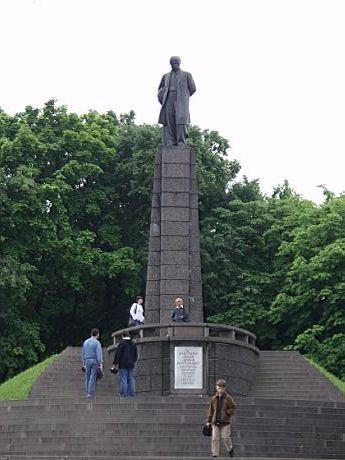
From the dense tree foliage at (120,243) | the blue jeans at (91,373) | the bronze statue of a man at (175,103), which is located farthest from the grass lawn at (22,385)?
the bronze statue of a man at (175,103)

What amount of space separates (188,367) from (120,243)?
59.6 ft

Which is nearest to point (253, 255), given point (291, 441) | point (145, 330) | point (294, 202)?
point (294, 202)

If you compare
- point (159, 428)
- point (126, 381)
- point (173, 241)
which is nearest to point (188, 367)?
point (126, 381)

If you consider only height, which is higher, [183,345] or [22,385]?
[183,345]

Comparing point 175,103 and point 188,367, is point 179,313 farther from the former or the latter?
point 175,103

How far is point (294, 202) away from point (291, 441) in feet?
85.9

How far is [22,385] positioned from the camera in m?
35.5

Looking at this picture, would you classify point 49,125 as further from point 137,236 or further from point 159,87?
point 159,87

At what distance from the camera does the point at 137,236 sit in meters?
50.9

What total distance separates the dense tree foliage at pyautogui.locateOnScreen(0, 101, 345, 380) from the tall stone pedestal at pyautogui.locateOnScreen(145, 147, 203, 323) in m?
8.56

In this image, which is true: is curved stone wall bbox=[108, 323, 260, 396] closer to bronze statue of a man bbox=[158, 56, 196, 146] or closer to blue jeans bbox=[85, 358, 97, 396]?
blue jeans bbox=[85, 358, 97, 396]

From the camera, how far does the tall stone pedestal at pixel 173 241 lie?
117 ft

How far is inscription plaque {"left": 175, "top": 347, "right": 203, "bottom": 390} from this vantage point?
107 feet

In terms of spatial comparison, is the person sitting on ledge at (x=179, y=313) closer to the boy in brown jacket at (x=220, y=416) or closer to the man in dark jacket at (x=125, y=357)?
the man in dark jacket at (x=125, y=357)
